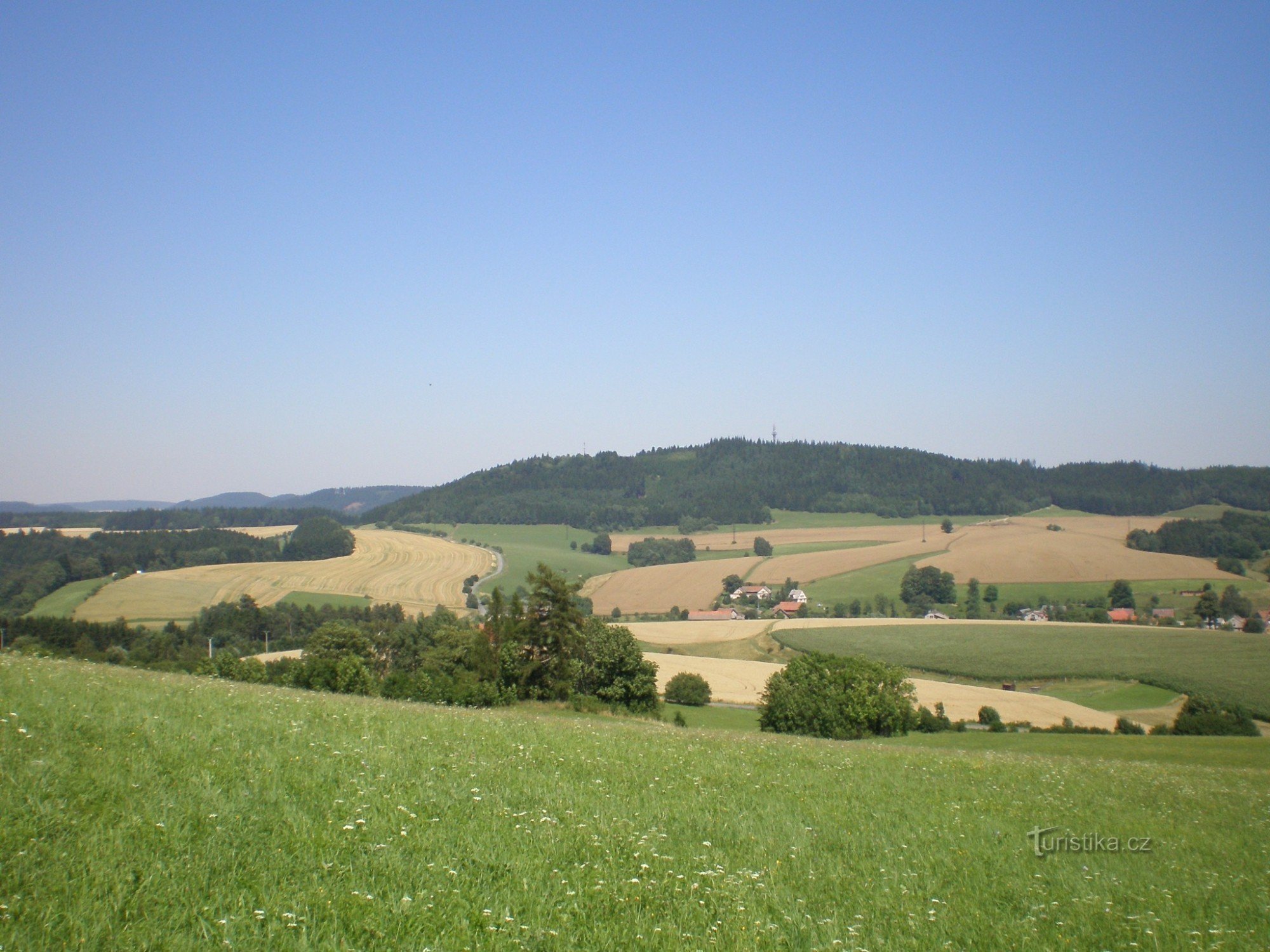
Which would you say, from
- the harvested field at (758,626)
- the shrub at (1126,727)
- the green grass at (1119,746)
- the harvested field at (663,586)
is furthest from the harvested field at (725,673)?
the shrub at (1126,727)

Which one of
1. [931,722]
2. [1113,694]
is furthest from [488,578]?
[1113,694]

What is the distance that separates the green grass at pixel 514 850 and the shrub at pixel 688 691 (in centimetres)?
4945

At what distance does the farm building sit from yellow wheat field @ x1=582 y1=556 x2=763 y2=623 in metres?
3.07

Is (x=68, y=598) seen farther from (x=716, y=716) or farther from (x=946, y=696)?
(x=946, y=696)

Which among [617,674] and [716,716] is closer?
[617,674]

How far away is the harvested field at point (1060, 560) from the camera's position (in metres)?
99.9

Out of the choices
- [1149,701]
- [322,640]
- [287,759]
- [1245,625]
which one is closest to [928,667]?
[1149,701]

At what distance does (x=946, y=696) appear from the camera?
6103cm

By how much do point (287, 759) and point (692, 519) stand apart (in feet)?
553

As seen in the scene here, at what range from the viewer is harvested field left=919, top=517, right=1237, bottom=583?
3935 inches

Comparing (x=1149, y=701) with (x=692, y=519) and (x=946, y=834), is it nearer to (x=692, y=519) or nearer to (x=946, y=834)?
(x=946, y=834)

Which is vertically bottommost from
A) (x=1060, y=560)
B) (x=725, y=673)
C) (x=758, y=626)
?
(x=725, y=673)

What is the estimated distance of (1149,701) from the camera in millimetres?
59250

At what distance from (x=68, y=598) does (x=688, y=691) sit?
2744 inches
